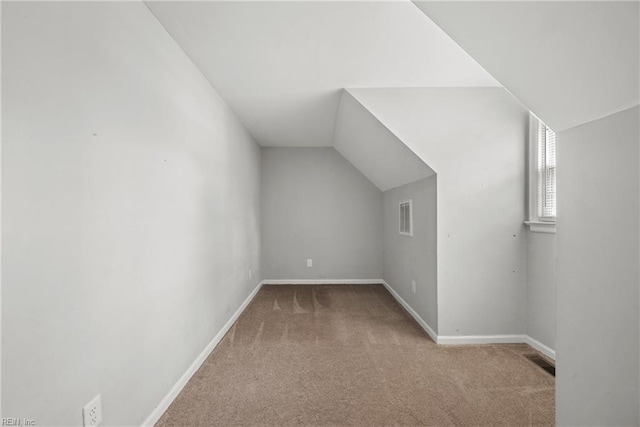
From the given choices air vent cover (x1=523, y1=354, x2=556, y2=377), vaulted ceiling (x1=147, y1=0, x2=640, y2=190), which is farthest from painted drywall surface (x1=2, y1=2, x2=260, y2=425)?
air vent cover (x1=523, y1=354, x2=556, y2=377)

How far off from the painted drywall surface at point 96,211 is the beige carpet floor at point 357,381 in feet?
1.09

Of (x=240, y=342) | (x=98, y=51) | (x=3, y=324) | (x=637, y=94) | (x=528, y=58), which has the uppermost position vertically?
(x=98, y=51)

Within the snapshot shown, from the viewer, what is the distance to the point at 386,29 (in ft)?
6.48

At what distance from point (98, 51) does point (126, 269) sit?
919 mm

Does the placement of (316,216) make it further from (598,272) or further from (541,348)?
(598,272)

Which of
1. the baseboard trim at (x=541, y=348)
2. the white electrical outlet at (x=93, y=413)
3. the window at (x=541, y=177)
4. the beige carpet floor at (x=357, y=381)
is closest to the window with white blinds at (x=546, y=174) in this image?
the window at (x=541, y=177)

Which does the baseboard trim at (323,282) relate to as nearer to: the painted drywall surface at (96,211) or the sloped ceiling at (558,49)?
the painted drywall surface at (96,211)

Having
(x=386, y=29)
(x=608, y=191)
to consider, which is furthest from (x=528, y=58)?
(x=386, y=29)

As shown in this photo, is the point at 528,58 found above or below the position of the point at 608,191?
above

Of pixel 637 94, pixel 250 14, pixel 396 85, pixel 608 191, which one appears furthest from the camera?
pixel 396 85

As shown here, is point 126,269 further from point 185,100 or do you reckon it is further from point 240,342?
point 240,342

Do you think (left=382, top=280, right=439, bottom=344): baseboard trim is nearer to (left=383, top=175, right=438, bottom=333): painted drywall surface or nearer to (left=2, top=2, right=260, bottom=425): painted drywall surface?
(left=383, top=175, right=438, bottom=333): painted drywall surface

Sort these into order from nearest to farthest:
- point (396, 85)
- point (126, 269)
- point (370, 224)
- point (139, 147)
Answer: point (126, 269), point (139, 147), point (396, 85), point (370, 224)

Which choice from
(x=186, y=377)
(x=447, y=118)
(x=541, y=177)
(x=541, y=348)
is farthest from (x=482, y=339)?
(x=186, y=377)
